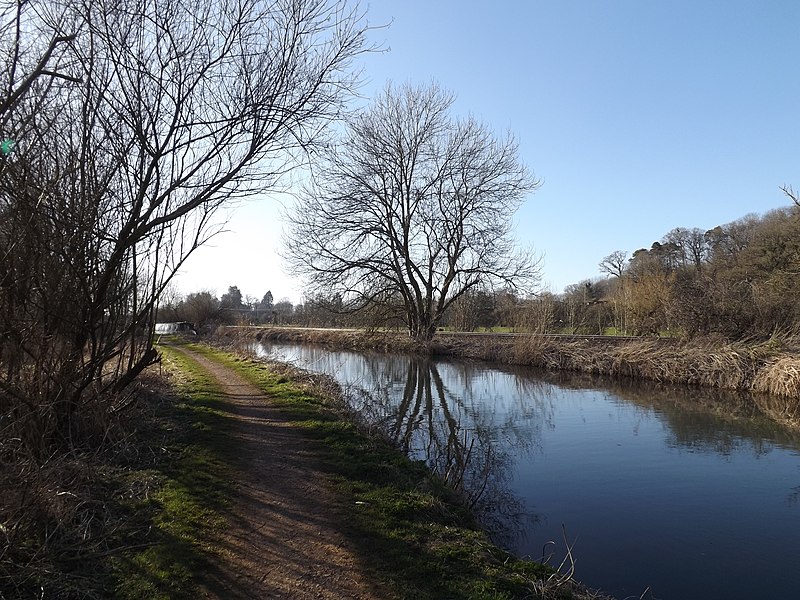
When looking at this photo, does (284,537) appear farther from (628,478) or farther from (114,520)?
(628,478)

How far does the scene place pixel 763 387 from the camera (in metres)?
13.8

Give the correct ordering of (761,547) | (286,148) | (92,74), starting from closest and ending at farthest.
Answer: (761,547), (92,74), (286,148)

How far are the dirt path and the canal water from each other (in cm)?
195

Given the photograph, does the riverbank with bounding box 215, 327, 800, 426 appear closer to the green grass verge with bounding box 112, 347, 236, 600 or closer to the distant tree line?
the distant tree line

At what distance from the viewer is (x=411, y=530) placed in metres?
4.79

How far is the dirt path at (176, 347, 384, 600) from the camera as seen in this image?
3.73 m

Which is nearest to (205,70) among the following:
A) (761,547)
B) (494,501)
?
(494,501)

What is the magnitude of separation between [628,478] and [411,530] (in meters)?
4.44

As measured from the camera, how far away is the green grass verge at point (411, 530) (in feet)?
12.9

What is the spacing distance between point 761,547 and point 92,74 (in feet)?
30.2

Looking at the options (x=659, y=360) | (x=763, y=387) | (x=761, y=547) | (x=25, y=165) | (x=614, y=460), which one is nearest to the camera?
(x=25, y=165)

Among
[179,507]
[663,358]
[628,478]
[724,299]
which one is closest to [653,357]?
[663,358]

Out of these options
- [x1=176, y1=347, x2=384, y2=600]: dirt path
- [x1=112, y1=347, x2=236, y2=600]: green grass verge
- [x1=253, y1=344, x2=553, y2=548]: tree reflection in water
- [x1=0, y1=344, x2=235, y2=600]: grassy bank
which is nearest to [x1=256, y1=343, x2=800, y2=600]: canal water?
[x1=253, y1=344, x2=553, y2=548]: tree reflection in water

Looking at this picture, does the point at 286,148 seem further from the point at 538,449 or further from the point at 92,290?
the point at 538,449
